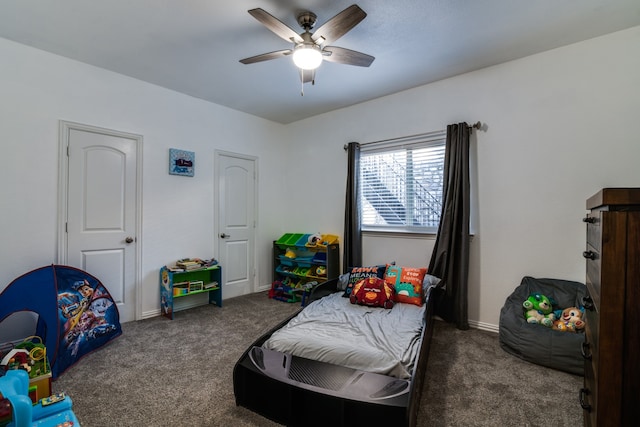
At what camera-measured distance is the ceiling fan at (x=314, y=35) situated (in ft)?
5.85

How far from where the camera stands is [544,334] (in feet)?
7.18

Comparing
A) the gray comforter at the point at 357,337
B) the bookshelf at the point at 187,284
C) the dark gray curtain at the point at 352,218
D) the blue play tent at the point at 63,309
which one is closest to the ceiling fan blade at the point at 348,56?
the dark gray curtain at the point at 352,218

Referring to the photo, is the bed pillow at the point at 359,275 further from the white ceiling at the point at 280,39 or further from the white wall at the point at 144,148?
the white ceiling at the point at 280,39

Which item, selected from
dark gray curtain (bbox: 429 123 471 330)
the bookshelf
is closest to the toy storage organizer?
the bookshelf

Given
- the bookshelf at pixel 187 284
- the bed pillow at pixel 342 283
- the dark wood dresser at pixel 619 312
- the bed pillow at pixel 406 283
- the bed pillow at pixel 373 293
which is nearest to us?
the dark wood dresser at pixel 619 312

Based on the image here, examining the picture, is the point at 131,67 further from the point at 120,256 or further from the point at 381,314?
the point at 381,314

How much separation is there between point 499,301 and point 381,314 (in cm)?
136

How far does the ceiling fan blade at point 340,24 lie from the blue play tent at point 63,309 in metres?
2.90

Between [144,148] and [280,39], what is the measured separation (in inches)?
79.7

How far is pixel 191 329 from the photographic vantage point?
2953 mm

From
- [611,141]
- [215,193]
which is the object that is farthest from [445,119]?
[215,193]

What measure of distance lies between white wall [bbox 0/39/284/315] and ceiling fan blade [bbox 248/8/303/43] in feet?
7.06

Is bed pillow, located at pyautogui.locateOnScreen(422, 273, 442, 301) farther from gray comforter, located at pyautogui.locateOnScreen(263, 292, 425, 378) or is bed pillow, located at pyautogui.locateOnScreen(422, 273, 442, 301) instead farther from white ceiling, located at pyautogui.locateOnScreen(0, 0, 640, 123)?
white ceiling, located at pyautogui.locateOnScreen(0, 0, 640, 123)

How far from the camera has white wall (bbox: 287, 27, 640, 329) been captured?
234 cm
